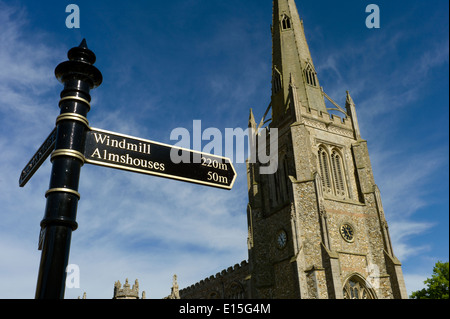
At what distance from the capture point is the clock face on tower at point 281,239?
26.6 meters

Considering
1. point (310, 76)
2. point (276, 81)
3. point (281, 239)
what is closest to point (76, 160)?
point (281, 239)

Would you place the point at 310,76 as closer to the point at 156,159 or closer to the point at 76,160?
the point at 156,159

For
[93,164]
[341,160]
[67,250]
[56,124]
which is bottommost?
[67,250]

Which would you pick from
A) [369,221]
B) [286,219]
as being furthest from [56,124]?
[369,221]

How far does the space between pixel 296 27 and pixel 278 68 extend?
4.90 meters

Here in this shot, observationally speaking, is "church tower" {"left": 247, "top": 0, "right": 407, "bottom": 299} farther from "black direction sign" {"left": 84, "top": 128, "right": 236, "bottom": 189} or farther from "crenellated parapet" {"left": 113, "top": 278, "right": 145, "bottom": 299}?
"black direction sign" {"left": 84, "top": 128, "right": 236, "bottom": 189}

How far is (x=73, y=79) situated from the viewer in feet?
12.0

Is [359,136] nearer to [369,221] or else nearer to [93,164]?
[369,221]

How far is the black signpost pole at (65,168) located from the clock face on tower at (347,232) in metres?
24.3

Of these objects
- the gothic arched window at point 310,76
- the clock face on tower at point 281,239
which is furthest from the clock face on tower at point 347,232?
the gothic arched window at point 310,76

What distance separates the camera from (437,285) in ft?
99.8

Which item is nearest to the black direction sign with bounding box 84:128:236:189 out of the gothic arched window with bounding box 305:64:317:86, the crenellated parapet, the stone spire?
the stone spire

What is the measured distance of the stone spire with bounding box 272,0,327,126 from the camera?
32.0 metres

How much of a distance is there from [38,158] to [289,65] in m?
32.2
